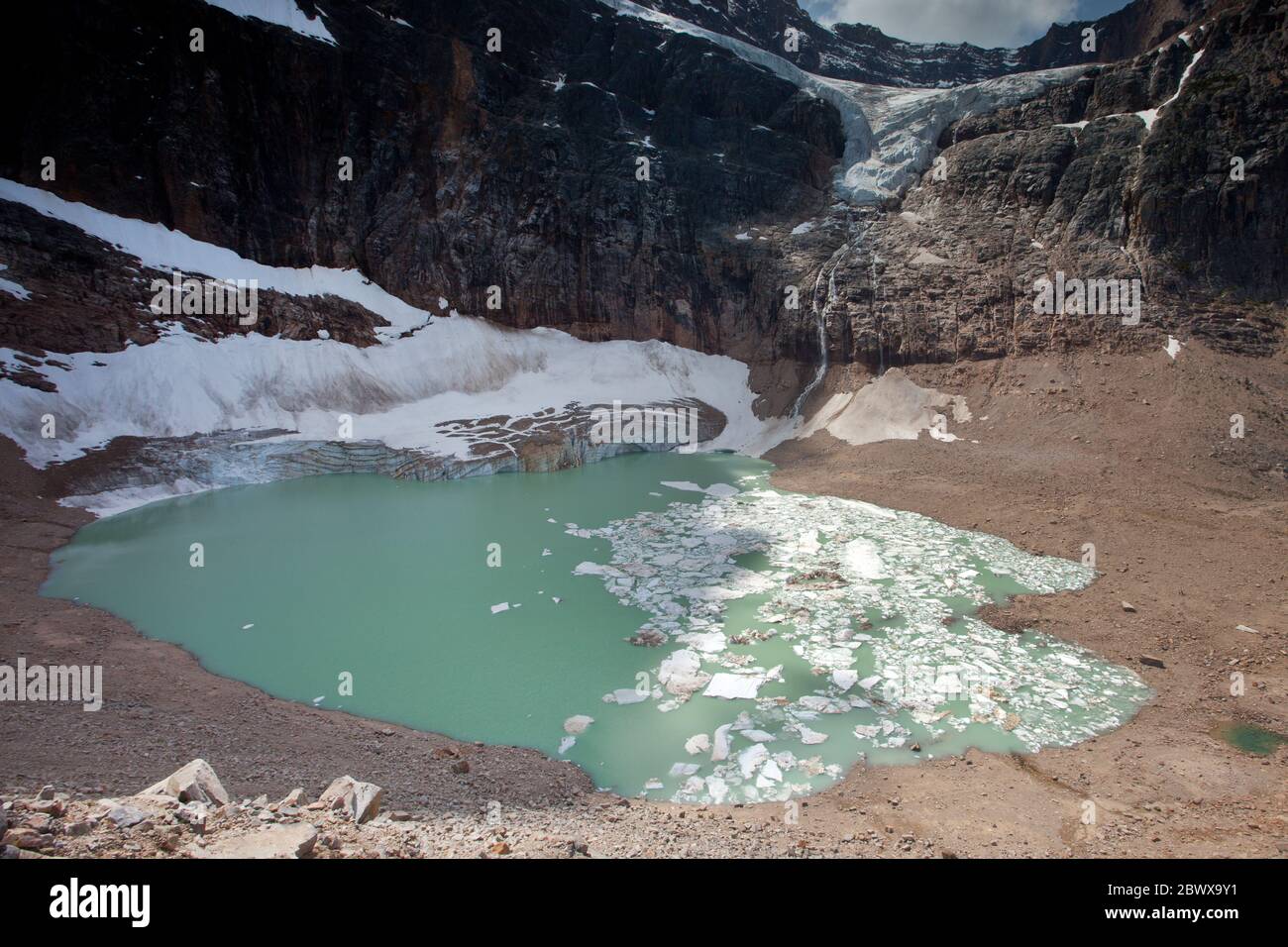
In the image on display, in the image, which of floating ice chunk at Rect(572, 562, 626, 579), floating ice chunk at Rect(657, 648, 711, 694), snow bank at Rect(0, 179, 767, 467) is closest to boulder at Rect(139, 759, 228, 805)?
floating ice chunk at Rect(657, 648, 711, 694)

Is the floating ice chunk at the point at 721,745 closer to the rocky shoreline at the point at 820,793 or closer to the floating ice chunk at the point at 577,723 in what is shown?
the rocky shoreline at the point at 820,793

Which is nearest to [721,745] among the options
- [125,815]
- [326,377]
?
[125,815]

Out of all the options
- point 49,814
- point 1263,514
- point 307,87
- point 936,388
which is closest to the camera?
point 49,814

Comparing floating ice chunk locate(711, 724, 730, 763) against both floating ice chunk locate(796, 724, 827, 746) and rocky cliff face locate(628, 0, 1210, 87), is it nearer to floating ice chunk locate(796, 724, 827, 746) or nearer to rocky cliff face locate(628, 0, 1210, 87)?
floating ice chunk locate(796, 724, 827, 746)

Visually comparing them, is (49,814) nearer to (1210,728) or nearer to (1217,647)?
(1210,728)

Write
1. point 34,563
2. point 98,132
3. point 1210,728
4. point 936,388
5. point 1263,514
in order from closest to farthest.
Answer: point 1210,728
point 34,563
point 1263,514
point 936,388
point 98,132

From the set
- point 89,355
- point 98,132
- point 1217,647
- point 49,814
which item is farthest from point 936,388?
point 98,132

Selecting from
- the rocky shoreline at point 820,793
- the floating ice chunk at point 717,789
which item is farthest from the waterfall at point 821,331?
the floating ice chunk at point 717,789

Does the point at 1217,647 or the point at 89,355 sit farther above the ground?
the point at 89,355
